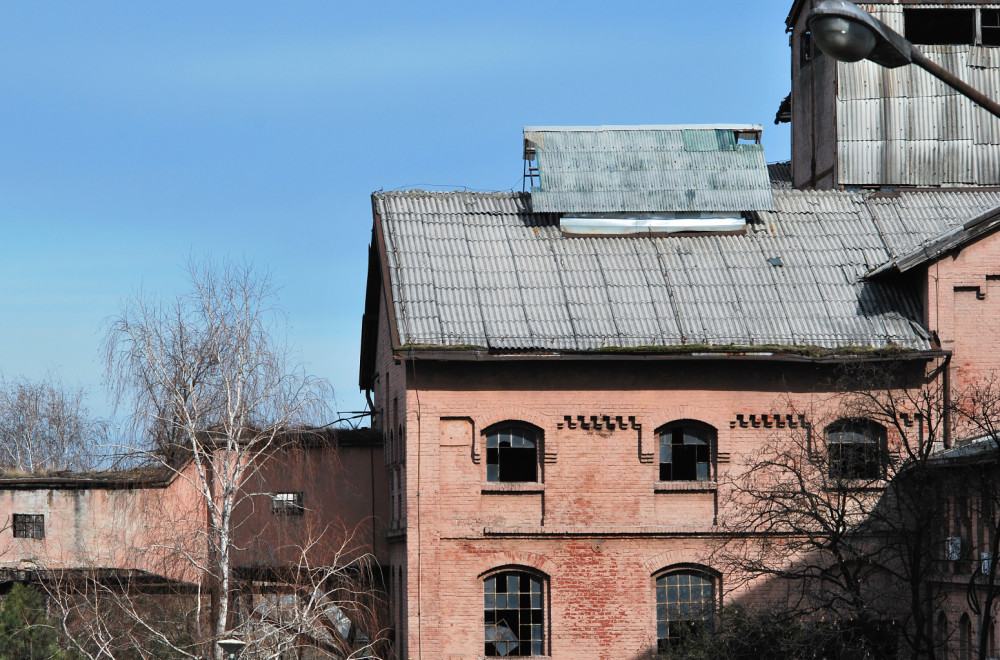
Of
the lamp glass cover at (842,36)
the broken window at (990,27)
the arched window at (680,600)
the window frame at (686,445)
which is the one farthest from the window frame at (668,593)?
the lamp glass cover at (842,36)

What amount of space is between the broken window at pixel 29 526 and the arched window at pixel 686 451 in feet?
44.3

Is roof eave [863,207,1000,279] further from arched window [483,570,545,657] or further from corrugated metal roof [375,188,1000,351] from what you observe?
Answer: arched window [483,570,545,657]

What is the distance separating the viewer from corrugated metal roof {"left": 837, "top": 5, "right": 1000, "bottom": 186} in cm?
2928

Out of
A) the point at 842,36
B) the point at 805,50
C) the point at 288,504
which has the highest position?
the point at 805,50

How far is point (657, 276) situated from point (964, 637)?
8325 millimetres

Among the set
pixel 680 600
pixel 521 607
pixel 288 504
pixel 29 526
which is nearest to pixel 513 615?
pixel 521 607

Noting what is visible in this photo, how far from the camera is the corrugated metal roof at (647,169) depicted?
25.4 m

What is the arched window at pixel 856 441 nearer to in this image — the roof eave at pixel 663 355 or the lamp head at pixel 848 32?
the roof eave at pixel 663 355

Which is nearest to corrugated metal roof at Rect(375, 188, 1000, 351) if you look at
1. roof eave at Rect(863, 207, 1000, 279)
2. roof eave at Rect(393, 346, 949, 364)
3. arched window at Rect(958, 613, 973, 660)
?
roof eave at Rect(393, 346, 949, 364)

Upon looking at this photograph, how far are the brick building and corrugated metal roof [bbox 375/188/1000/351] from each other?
0.05m

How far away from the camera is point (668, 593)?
73.8 ft

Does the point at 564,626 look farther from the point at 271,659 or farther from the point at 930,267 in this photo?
the point at 930,267

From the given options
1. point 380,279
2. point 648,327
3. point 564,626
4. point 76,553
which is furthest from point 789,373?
point 76,553

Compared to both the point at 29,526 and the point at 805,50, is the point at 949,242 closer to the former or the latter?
the point at 805,50
